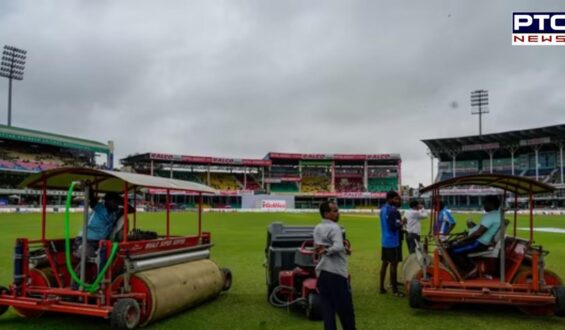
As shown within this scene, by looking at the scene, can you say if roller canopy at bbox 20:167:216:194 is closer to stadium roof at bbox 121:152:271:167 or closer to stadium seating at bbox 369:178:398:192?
stadium roof at bbox 121:152:271:167

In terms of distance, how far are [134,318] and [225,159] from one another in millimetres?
81215

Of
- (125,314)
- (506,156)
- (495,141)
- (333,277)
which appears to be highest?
(495,141)

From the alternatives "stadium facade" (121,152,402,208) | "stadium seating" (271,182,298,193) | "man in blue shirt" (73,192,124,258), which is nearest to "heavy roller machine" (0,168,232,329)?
"man in blue shirt" (73,192,124,258)

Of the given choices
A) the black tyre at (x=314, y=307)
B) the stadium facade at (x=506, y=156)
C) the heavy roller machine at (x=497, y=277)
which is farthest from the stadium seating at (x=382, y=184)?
the black tyre at (x=314, y=307)

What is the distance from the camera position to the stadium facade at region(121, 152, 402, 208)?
83.8 meters

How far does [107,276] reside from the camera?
20.8 feet

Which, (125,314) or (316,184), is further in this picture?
(316,184)

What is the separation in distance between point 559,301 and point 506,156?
3362 inches

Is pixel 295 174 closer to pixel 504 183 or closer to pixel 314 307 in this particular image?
pixel 504 183

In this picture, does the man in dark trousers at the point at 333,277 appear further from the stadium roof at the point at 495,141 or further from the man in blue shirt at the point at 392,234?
the stadium roof at the point at 495,141

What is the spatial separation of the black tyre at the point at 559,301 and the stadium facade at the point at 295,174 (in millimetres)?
75171

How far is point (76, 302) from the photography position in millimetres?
6496

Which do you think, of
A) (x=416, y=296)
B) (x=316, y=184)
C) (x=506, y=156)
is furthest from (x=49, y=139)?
(x=506, y=156)

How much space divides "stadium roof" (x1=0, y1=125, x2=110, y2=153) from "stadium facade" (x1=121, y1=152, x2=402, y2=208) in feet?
26.6
